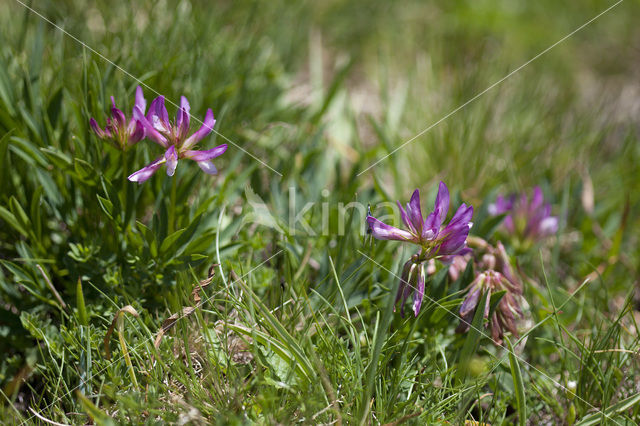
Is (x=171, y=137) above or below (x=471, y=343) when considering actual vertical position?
above

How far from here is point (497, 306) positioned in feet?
4.91

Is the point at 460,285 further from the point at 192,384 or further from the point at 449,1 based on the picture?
the point at 449,1

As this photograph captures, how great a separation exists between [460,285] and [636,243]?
116 cm

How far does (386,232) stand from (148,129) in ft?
1.95

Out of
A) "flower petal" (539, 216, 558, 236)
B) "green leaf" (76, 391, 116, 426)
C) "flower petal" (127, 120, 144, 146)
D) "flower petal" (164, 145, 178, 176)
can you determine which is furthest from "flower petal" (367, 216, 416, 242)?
"flower petal" (539, 216, 558, 236)

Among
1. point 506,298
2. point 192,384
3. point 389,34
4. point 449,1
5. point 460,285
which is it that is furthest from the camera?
Result: point 449,1

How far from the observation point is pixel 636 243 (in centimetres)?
234

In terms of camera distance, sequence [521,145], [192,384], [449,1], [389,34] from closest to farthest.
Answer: [192,384]
[521,145]
[389,34]
[449,1]


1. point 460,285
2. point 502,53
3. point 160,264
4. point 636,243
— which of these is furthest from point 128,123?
point 502,53

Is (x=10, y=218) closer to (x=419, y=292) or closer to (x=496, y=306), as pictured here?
(x=419, y=292)

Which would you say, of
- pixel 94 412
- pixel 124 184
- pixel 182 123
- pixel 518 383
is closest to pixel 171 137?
pixel 182 123

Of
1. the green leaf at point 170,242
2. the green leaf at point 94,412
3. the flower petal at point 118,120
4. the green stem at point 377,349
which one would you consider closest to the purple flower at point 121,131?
the flower petal at point 118,120

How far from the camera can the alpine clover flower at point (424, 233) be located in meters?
1.31

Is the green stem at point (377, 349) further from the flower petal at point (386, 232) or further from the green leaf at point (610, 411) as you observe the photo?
the green leaf at point (610, 411)
